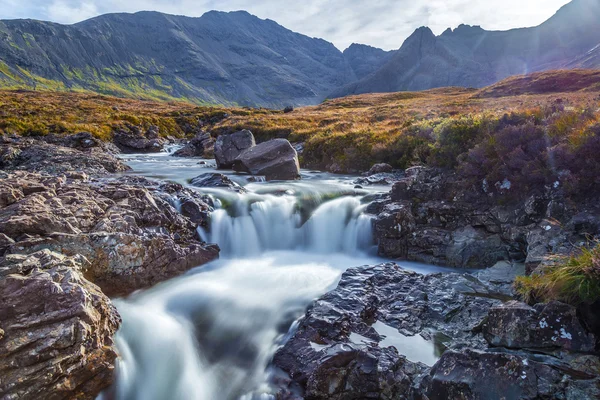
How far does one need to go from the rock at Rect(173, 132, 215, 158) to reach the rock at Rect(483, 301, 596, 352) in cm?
3298

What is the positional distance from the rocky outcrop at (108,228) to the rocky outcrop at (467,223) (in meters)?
6.89

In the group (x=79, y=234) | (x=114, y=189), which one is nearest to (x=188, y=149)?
(x=114, y=189)

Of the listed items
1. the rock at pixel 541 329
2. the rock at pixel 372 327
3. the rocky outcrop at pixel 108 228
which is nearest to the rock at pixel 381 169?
the rocky outcrop at pixel 108 228

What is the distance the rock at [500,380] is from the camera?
192 inches

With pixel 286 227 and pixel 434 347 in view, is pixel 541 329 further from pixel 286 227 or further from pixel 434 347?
pixel 286 227

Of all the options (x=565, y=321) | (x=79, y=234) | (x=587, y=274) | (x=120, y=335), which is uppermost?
(x=79, y=234)

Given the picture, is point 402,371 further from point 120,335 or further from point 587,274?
point 120,335

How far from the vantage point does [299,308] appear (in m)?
9.62

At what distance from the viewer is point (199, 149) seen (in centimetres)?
3903

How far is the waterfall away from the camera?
13.7 meters

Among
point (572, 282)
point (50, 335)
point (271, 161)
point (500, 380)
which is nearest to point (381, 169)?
point (271, 161)

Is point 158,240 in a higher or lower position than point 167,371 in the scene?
higher

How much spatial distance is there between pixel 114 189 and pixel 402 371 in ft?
36.1

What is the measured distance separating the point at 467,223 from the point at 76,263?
11.8 metres
